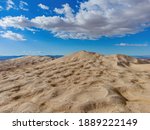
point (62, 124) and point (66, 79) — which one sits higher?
point (66, 79)

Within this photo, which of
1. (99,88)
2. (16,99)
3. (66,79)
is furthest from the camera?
(66,79)

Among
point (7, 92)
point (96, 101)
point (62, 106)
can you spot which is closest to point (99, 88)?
point (96, 101)

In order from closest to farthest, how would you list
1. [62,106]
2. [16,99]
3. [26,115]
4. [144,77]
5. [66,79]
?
1. [26,115]
2. [62,106]
3. [16,99]
4. [66,79]
5. [144,77]

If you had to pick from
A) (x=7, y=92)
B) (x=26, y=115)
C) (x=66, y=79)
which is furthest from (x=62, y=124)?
(x=66, y=79)

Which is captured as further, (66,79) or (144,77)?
(144,77)

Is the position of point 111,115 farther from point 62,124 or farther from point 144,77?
point 144,77

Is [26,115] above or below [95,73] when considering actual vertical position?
below

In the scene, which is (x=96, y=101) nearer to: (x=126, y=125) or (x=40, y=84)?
(x=126, y=125)

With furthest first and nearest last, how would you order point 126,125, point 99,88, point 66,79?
point 66,79, point 99,88, point 126,125

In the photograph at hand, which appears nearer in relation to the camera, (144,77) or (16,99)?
(16,99)
